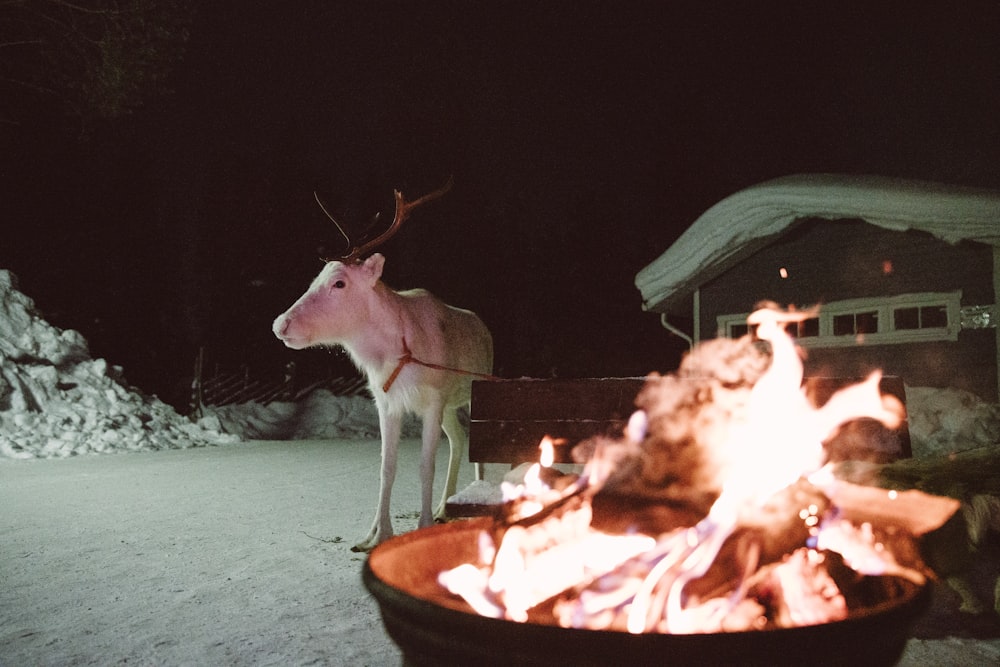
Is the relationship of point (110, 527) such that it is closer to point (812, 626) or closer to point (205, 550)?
point (205, 550)

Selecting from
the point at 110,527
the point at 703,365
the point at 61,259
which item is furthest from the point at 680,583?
the point at 61,259

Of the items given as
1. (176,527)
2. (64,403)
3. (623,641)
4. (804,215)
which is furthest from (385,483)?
(64,403)

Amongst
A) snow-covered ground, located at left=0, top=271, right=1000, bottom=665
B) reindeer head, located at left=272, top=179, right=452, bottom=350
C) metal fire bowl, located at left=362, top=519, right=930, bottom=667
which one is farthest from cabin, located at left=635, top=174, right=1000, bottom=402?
metal fire bowl, located at left=362, top=519, right=930, bottom=667

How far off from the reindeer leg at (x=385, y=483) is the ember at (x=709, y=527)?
149 cm

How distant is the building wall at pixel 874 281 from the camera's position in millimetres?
8031

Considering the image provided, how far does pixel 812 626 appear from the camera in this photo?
1.27m

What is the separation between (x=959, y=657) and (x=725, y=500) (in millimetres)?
1478

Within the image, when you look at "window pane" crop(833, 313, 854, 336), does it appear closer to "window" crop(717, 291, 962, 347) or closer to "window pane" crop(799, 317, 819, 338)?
"window" crop(717, 291, 962, 347)

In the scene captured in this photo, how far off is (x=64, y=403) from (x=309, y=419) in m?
6.28

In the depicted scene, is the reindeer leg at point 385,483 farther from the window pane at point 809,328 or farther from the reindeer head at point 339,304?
the window pane at point 809,328

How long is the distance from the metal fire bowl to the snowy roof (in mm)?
7244

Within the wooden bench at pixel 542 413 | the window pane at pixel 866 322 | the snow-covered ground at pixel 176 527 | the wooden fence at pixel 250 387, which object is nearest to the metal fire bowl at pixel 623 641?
the snow-covered ground at pixel 176 527

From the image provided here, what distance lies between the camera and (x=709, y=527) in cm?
185

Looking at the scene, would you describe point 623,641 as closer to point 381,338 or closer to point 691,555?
point 691,555
